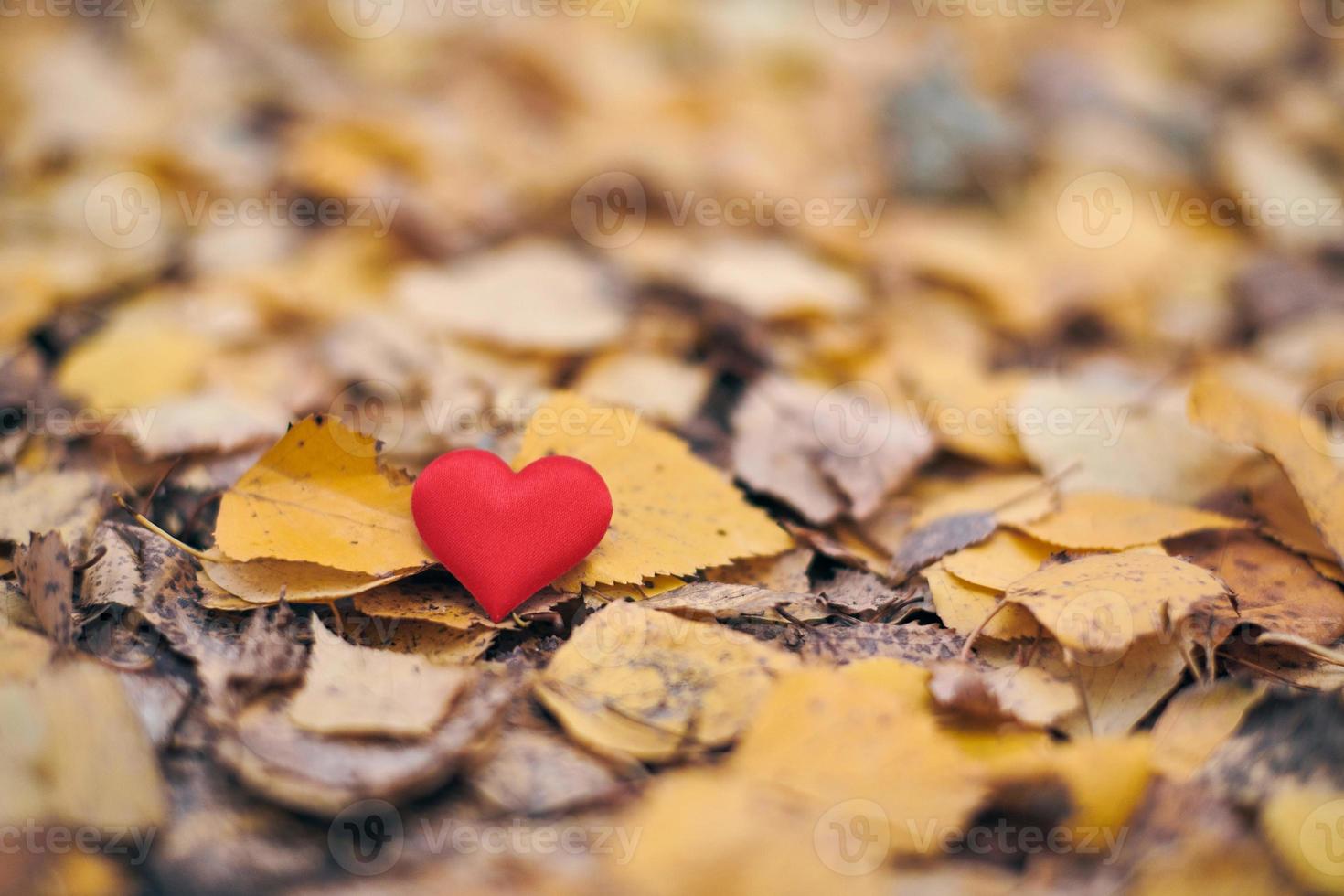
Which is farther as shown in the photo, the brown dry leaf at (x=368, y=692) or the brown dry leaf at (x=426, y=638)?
the brown dry leaf at (x=426, y=638)

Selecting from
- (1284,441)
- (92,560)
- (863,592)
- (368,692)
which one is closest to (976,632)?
(863,592)

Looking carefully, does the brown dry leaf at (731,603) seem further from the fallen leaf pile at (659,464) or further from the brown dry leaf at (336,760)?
the brown dry leaf at (336,760)

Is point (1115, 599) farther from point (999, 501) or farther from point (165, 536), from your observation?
point (165, 536)

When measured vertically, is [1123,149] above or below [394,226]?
above

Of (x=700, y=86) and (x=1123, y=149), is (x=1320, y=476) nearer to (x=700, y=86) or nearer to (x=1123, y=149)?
(x=1123, y=149)

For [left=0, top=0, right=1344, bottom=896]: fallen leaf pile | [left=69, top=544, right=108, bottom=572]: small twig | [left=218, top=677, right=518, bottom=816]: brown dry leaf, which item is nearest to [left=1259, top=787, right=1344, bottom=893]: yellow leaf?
[left=0, top=0, right=1344, bottom=896]: fallen leaf pile

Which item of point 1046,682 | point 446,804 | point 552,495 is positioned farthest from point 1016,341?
point 446,804

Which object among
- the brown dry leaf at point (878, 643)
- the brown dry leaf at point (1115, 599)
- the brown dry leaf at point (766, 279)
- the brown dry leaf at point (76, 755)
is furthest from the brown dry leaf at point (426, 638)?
the brown dry leaf at point (766, 279)
